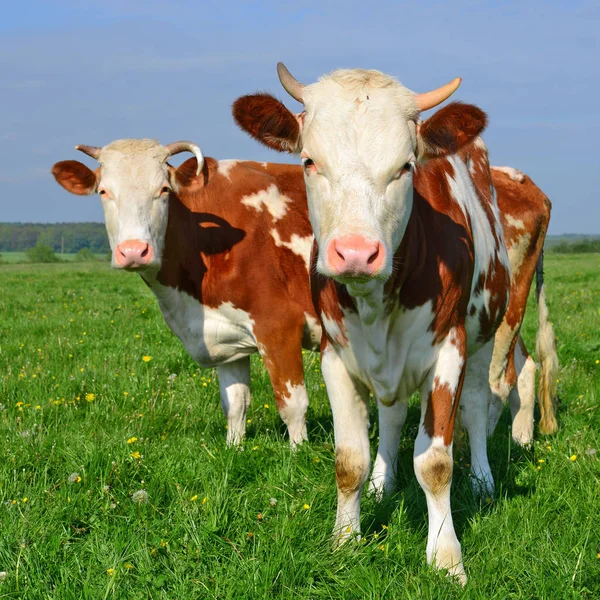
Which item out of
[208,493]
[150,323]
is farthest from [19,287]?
[208,493]

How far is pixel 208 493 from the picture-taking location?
4258 millimetres

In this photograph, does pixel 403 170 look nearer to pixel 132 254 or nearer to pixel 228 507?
pixel 228 507

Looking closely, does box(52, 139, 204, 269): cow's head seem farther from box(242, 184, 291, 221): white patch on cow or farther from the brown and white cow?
box(242, 184, 291, 221): white patch on cow

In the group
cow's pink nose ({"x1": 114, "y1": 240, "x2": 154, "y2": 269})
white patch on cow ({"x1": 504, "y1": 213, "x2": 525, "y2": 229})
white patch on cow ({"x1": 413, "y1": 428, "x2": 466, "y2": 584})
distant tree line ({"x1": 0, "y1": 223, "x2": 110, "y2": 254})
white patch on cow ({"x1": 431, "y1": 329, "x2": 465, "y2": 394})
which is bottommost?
distant tree line ({"x1": 0, "y1": 223, "x2": 110, "y2": 254})

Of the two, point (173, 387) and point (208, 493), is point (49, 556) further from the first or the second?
point (173, 387)

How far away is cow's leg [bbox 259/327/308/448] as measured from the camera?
18.7ft

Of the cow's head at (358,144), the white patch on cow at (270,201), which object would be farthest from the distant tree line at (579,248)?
the cow's head at (358,144)

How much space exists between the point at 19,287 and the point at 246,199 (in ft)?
46.6

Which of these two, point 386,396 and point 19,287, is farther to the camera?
point 19,287

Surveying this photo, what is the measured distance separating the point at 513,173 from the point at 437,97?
3.36 meters

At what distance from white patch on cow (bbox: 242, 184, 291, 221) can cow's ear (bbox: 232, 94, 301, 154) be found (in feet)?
6.99

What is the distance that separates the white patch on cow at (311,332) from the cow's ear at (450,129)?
2230 millimetres

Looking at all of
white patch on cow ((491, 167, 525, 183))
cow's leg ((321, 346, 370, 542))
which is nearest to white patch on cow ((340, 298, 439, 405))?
cow's leg ((321, 346, 370, 542))

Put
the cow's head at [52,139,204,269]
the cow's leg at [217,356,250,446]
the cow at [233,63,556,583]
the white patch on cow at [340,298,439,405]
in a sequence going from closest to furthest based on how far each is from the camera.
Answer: the cow at [233,63,556,583] → the white patch on cow at [340,298,439,405] → the cow's head at [52,139,204,269] → the cow's leg at [217,356,250,446]
